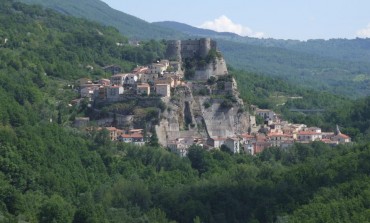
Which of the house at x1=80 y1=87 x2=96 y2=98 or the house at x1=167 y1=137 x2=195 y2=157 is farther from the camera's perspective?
the house at x1=80 y1=87 x2=96 y2=98

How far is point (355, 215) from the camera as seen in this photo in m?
46.9

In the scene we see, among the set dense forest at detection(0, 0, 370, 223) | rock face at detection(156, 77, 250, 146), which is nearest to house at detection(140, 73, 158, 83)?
rock face at detection(156, 77, 250, 146)

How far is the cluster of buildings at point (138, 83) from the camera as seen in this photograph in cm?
6781

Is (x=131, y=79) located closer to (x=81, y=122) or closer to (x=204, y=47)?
(x=204, y=47)

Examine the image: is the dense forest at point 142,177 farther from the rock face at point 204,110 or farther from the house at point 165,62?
the house at point 165,62

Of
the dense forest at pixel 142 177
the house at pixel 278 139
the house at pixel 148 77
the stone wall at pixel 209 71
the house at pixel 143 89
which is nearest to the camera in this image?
the dense forest at pixel 142 177

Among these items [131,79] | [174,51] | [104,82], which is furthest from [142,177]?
[174,51]

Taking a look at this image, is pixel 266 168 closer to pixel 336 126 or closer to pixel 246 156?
pixel 246 156

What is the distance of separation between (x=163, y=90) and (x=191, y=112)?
221cm

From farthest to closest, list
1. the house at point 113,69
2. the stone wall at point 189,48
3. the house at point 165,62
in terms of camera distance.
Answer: the house at point 113,69, the stone wall at point 189,48, the house at point 165,62

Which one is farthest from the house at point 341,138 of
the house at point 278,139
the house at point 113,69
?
the house at point 113,69

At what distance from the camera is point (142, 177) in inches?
2383

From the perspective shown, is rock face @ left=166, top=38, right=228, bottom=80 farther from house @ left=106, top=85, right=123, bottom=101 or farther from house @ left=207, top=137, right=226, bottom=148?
house @ left=207, top=137, right=226, bottom=148

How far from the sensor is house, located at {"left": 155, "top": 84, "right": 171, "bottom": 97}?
2645 inches
